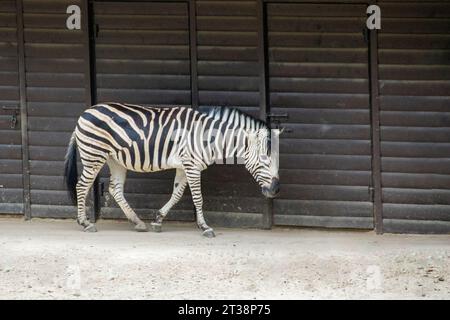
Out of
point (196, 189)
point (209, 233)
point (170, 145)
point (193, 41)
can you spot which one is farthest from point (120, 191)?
point (193, 41)

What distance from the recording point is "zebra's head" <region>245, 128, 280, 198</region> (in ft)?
41.4

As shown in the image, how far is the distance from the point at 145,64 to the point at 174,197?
1.47 metres

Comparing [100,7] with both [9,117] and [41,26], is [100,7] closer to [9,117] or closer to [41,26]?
[41,26]

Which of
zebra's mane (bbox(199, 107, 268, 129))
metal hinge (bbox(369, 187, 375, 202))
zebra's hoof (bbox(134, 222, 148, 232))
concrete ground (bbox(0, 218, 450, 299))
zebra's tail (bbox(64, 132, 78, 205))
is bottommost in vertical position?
concrete ground (bbox(0, 218, 450, 299))

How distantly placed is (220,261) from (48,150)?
2.85 metres

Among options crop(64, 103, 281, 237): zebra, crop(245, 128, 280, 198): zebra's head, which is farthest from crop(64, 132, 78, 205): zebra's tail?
crop(245, 128, 280, 198): zebra's head

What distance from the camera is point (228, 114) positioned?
12.8 metres

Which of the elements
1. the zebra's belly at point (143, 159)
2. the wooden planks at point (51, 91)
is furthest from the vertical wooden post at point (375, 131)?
the wooden planks at point (51, 91)

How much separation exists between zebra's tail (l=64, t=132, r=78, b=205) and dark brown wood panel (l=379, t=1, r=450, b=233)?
325 cm

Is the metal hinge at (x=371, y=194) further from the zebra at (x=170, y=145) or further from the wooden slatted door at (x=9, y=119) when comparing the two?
the wooden slatted door at (x=9, y=119)

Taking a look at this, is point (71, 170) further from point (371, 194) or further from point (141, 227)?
point (371, 194)

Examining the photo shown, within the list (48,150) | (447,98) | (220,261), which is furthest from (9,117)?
(447,98)

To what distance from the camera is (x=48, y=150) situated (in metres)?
13.4

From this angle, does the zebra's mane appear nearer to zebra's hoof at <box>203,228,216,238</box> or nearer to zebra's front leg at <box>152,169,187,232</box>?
zebra's front leg at <box>152,169,187,232</box>
